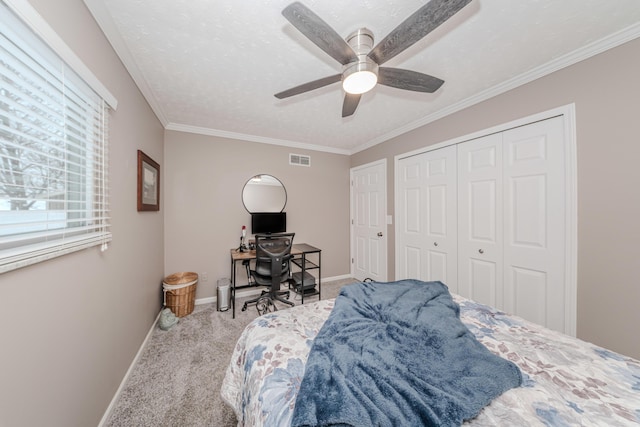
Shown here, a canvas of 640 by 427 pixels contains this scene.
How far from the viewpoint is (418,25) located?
3.42 ft

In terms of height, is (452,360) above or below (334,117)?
below

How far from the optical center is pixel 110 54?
1.39m

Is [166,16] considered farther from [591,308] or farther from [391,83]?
[591,308]

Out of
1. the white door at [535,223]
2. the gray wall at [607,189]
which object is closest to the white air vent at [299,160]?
the white door at [535,223]

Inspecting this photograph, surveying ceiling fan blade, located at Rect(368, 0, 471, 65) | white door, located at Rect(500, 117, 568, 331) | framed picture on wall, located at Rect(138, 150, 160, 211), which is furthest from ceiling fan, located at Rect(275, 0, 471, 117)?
framed picture on wall, located at Rect(138, 150, 160, 211)

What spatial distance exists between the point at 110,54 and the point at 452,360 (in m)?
2.62

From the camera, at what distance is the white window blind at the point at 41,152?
731 millimetres

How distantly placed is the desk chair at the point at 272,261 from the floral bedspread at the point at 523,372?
1184 mm

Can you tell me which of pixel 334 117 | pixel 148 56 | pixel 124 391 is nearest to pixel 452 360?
pixel 124 391

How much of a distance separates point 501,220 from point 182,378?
3.12m

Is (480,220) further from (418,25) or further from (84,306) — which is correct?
(84,306)

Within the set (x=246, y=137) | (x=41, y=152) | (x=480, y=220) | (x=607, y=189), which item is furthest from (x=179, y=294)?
(x=607, y=189)

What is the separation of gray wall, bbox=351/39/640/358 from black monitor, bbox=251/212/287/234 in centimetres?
307

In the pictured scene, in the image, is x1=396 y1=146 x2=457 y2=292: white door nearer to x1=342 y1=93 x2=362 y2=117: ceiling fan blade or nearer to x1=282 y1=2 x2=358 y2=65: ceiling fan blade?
x1=342 y1=93 x2=362 y2=117: ceiling fan blade
